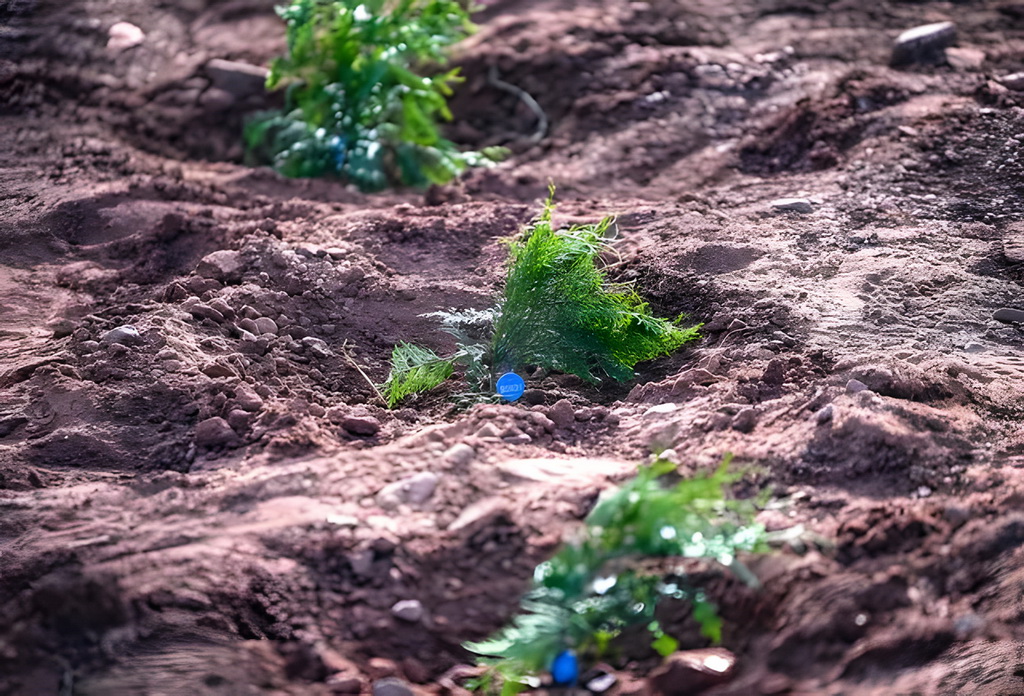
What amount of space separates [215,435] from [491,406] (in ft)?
2.93

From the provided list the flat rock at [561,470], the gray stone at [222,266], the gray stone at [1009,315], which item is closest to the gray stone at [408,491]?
the flat rock at [561,470]

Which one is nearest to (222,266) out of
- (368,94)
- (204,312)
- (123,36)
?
(204,312)

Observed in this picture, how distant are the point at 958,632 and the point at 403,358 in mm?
1955

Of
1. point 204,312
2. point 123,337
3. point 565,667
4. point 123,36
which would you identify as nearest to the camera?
point 565,667

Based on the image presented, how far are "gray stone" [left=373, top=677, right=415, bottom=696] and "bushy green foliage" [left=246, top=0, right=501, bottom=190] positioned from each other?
3453mm

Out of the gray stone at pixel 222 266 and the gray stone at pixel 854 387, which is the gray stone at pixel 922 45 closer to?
the gray stone at pixel 854 387

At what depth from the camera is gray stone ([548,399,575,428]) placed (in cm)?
309

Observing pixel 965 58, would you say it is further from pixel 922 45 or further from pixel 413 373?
pixel 413 373

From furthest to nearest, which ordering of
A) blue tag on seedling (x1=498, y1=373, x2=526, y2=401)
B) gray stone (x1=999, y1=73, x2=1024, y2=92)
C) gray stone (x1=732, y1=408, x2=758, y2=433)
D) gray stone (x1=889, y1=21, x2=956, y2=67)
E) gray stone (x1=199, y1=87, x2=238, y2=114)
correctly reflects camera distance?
gray stone (x1=199, y1=87, x2=238, y2=114) → gray stone (x1=889, y1=21, x2=956, y2=67) → gray stone (x1=999, y1=73, x2=1024, y2=92) → blue tag on seedling (x1=498, y1=373, x2=526, y2=401) → gray stone (x1=732, y1=408, x2=758, y2=433)

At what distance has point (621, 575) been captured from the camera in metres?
2.15

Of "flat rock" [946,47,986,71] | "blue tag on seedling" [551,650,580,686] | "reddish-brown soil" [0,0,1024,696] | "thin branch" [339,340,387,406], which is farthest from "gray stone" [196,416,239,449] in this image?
"flat rock" [946,47,986,71]

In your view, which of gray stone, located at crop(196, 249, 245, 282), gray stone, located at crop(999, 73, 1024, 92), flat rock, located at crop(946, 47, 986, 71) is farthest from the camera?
flat rock, located at crop(946, 47, 986, 71)

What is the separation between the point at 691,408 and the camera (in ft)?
9.96

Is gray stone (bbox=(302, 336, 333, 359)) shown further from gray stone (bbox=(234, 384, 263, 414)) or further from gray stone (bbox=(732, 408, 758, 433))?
gray stone (bbox=(732, 408, 758, 433))
